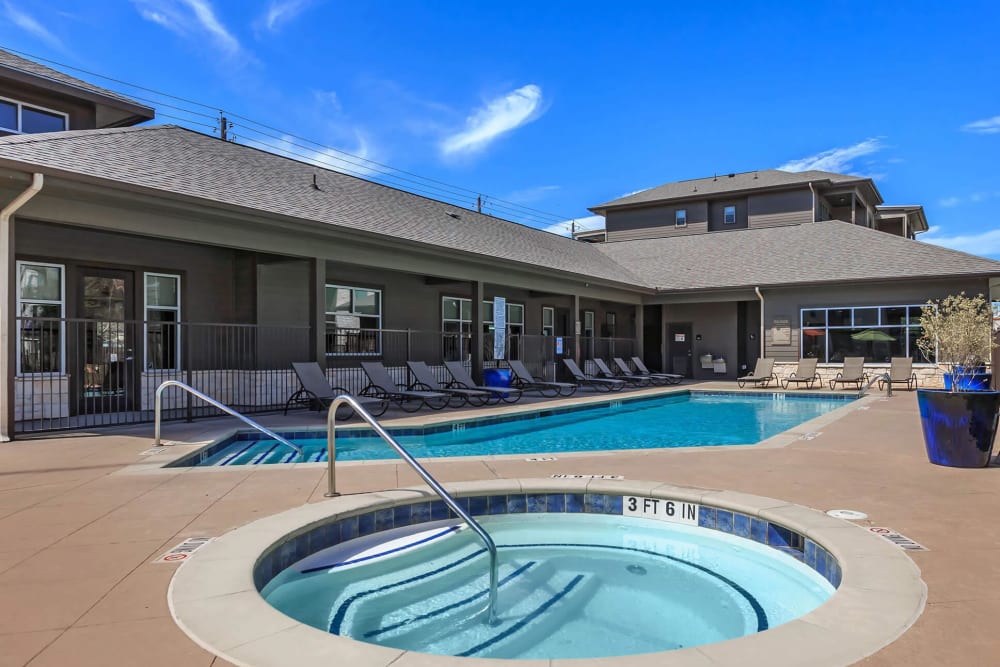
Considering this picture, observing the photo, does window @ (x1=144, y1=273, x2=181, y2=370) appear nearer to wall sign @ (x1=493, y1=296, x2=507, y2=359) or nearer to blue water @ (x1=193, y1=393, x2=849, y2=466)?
blue water @ (x1=193, y1=393, x2=849, y2=466)

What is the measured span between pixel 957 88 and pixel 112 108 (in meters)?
23.7

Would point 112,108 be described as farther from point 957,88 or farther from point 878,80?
point 957,88

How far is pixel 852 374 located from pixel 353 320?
13.6 metres

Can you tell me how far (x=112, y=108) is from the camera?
14.2 meters

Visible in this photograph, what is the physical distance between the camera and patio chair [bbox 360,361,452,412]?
38.3ft

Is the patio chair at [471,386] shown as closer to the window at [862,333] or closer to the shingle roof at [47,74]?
the shingle roof at [47,74]

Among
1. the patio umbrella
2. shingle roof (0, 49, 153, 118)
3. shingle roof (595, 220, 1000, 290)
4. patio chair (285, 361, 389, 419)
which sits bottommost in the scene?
patio chair (285, 361, 389, 419)

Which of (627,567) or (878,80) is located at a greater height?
(878,80)

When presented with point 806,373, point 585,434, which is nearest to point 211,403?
point 585,434

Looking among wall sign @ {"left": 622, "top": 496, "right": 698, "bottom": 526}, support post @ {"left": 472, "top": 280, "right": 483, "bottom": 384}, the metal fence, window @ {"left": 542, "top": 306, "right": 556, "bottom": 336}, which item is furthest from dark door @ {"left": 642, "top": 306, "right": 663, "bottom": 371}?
wall sign @ {"left": 622, "top": 496, "right": 698, "bottom": 526}

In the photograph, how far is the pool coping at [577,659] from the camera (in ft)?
7.54

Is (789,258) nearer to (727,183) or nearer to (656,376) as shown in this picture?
(656,376)

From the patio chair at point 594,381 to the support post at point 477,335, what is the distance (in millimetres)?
3736

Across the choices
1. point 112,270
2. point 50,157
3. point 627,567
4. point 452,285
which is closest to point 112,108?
point 112,270
